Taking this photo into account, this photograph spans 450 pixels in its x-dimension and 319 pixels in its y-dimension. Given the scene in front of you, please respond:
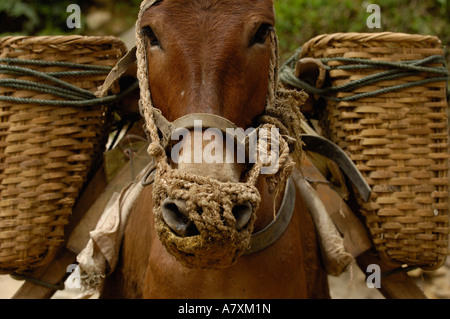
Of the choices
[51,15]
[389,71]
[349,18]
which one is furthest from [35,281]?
[51,15]

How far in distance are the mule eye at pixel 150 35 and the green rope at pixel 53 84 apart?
2.41 feet

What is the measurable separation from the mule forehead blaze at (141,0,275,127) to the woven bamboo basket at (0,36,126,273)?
0.84 m

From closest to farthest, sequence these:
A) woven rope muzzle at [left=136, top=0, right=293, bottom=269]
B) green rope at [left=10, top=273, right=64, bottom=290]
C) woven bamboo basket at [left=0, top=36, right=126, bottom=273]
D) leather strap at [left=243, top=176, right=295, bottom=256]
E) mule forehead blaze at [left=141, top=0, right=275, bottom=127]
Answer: woven rope muzzle at [left=136, top=0, right=293, bottom=269], mule forehead blaze at [left=141, top=0, right=275, bottom=127], leather strap at [left=243, top=176, right=295, bottom=256], woven bamboo basket at [left=0, top=36, right=126, bottom=273], green rope at [left=10, top=273, right=64, bottom=290]

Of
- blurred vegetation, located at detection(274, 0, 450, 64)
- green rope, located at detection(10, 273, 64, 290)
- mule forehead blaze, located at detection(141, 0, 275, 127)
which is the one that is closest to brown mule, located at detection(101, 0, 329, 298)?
mule forehead blaze, located at detection(141, 0, 275, 127)

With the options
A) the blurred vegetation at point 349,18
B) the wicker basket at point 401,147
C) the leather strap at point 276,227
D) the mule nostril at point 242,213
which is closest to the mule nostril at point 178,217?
the mule nostril at point 242,213

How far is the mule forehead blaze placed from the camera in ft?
5.29

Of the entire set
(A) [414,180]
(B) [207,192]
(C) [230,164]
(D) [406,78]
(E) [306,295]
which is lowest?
(E) [306,295]

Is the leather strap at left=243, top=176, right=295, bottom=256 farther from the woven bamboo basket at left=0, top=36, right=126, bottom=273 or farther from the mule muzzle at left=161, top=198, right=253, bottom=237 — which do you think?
the woven bamboo basket at left=0, top=36, right=126, bottom=273

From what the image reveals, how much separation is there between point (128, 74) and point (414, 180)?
1.53 metres

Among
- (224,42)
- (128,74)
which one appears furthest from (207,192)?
(128,74)

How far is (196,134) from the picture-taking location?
4.91 ft

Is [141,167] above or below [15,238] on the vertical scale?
above

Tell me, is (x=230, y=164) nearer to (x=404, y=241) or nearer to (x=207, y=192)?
(x=207, y=192)

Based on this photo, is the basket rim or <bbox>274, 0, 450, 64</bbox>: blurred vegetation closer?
the basket rim
